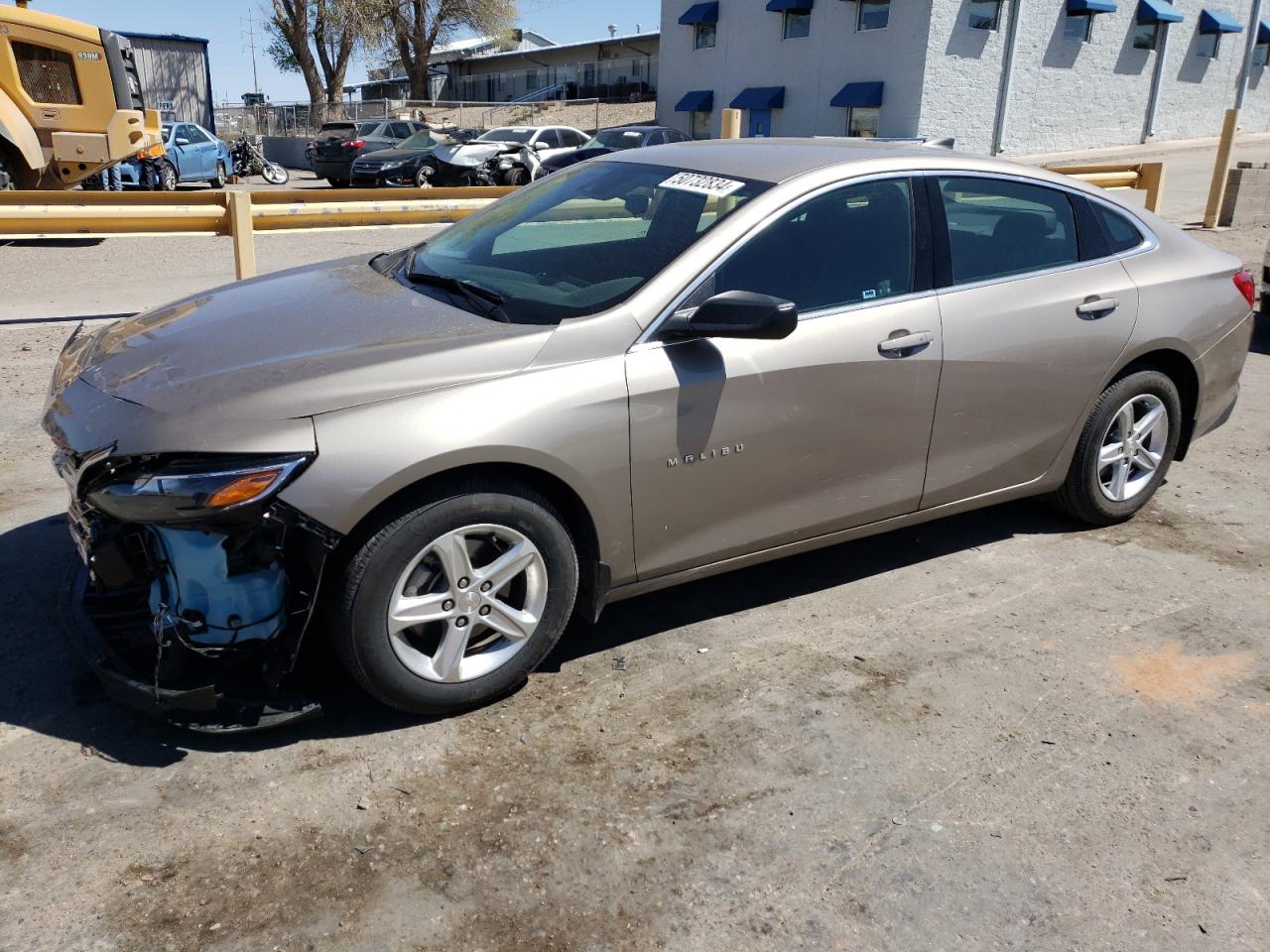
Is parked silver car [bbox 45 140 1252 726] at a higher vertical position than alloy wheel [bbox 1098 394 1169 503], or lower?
higher

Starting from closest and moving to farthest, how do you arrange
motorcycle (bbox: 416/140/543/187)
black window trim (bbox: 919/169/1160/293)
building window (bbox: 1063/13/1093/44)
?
1. black window trim (bbox: 919/169/1160/293)
2. motorcycle (bbox: 416/140/543/187)
3. building window (bbox: 1063/13/1093/44)

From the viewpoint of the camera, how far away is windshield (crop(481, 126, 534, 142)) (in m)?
25.5

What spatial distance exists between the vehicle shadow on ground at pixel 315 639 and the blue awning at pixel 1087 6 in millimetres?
33687

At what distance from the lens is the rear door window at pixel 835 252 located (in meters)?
3.75

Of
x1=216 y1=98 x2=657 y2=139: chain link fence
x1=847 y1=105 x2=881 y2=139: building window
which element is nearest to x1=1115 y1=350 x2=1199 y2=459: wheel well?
x1=847 y1=105 x2=881 y2=139: building window

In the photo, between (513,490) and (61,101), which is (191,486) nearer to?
(513,490)

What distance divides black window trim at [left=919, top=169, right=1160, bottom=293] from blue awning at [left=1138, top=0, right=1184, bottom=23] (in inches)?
1444

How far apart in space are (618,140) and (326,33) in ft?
96.8

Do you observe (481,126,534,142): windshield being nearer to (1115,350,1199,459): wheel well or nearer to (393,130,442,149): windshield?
(393,130,442,149): windshield

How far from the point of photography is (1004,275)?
4.34 meters

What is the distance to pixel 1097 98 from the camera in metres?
36.5

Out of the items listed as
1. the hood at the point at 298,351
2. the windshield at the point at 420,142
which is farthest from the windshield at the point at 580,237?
the windshield at the point at 420,142

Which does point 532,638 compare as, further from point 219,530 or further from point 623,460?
point 219,530

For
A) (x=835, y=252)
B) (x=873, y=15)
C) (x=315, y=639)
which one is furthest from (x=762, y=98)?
(x=315, y=639)
